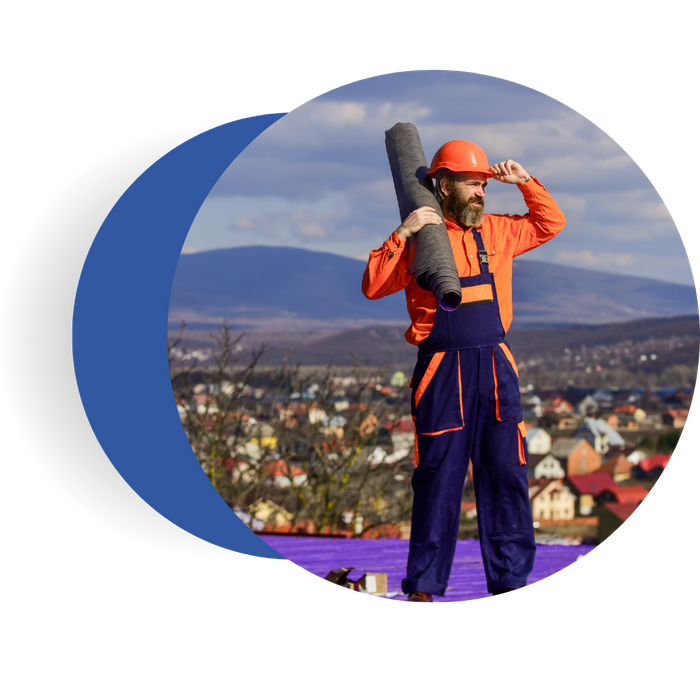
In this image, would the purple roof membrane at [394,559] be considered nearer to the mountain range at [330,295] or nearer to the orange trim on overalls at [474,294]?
the mountain range at [330,295]

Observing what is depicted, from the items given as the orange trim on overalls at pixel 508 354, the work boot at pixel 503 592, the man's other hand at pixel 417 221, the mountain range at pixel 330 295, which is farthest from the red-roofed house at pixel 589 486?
the man's other hand at pixel 417 221

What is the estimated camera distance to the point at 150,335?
6258 mm

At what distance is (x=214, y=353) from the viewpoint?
6.50 metres

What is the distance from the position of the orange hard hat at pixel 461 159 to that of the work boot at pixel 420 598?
2.21 metres

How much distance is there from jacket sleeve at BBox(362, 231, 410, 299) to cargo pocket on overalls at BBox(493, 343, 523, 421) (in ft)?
1.99

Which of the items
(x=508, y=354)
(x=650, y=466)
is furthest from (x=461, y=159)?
(x=650, y=466)

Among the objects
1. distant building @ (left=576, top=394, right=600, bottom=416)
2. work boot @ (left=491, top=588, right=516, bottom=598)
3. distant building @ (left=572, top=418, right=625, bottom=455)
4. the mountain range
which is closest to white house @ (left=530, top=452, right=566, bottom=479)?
distant building @ (left=572, top=418, right=625, bottom=455)

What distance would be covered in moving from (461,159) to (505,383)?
117 centimetres

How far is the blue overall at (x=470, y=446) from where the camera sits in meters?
5.07

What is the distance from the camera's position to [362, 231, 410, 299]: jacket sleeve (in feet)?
16.7

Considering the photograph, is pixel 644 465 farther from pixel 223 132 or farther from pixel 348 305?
pixel 223 132

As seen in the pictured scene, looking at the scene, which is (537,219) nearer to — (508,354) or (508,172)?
(508,172)

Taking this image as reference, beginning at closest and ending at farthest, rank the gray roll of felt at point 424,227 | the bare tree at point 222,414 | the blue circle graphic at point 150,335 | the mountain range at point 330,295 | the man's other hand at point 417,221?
1. the gray roll of felt at point 424,227
2. the man's other hand at point 417,221
3. the mountain range at point 330,295
4. the blue circle graphic at point 150,335
5. the bare tree at point 222,414

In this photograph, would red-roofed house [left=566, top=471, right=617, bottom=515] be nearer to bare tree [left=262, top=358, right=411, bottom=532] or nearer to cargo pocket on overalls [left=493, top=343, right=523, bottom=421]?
cargo pocket on overalls [left=493, top=343, right=523, bottom=421]
